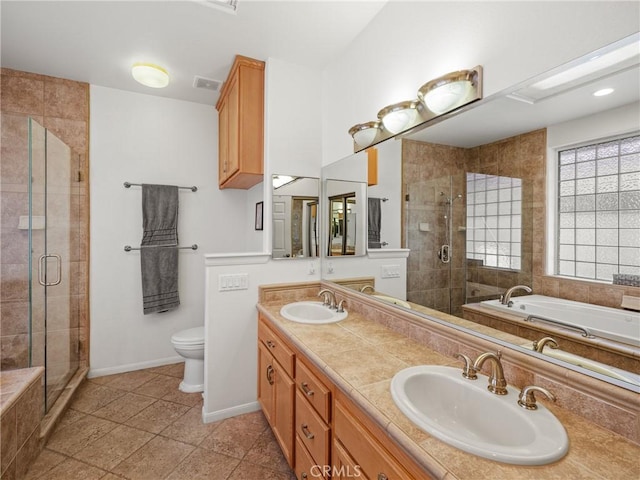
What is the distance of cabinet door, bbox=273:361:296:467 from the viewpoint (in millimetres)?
1518

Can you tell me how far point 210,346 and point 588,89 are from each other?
2.31 m

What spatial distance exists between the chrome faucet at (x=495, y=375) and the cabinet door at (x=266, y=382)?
47.8 inches

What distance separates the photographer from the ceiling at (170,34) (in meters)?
1.78

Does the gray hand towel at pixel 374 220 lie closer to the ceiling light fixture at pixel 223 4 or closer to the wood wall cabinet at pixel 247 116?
the wood wall cabinet at pixel 247 116

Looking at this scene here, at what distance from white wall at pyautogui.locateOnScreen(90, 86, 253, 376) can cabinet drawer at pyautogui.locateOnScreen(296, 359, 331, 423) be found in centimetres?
211

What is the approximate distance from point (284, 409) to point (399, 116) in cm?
168

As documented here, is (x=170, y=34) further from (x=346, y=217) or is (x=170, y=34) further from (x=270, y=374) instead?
(x=270, y=374)

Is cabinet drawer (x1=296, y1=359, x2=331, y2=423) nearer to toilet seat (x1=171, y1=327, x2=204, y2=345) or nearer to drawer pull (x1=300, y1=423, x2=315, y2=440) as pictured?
drawer pull (x1=300, y1=423, x2=315, y2=440)

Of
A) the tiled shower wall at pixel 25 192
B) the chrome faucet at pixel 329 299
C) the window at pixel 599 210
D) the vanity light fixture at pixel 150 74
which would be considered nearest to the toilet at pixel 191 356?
the tiled shower wall at pixel 25 192

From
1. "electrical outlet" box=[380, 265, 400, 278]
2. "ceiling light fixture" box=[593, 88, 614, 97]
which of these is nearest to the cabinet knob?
"electrical outlet" box=[380, 265, 400, 278]

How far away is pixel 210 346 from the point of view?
6.92ft

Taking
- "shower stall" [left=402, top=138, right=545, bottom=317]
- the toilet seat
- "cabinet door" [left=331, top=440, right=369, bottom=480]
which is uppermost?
"shower stall" [left=402, top=138, right=545, bottom=317]

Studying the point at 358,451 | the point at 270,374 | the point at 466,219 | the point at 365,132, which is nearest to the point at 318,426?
the point at 358,451

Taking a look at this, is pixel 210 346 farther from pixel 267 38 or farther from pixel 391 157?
pixel 267 38
